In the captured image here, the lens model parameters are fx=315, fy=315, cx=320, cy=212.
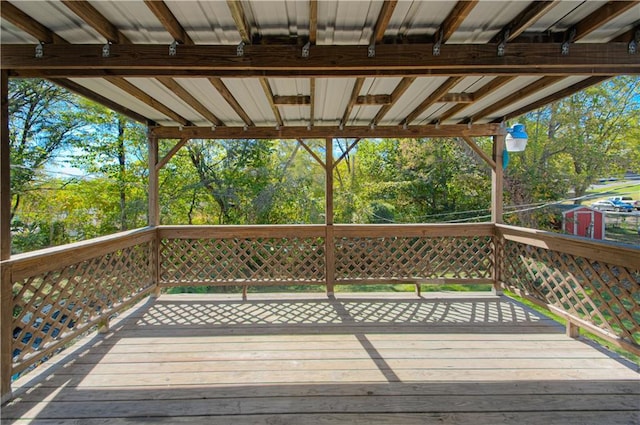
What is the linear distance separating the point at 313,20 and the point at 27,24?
62.6 inches

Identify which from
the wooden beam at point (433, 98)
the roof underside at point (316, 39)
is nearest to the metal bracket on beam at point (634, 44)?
the roof underside at point (316, 39)

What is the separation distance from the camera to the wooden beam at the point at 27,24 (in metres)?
1.60

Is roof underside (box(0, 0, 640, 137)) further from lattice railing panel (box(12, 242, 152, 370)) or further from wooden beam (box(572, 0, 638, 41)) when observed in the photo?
lattice railing panel (box(12, 242, 152, 370))

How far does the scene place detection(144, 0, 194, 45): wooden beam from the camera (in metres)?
1.53

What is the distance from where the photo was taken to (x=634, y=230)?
990 cm

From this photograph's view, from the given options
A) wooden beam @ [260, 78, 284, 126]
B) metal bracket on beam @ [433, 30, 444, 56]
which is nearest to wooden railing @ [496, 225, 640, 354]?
metal bracket on beam @ [433, 30, 444, 56]

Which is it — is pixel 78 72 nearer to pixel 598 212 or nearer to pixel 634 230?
pixel 598 212

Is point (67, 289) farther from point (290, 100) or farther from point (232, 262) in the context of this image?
point (290, 100)

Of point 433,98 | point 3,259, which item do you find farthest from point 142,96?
point 433,98

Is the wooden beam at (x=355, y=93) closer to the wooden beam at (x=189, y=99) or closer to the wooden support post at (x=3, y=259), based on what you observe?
the wooden beam at (x=189, y=99)

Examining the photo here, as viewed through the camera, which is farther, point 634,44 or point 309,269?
point 309,269

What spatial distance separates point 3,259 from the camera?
1985 mm

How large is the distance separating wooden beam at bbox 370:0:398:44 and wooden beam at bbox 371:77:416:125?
526 mm

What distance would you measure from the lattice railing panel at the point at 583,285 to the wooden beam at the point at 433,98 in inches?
71.9
